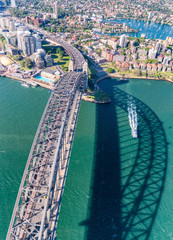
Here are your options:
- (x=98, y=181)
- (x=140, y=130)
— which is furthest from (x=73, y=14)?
(x=98, y=181)

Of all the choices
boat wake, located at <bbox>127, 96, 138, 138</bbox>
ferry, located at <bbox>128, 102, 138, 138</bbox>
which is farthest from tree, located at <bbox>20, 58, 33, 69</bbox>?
ferry, located at <bbox>128, 102, 138, 138</bbox>

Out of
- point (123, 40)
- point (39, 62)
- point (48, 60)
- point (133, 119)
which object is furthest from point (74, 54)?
point (133, 119)

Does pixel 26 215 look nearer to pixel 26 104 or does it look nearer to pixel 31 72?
pixel 26 104

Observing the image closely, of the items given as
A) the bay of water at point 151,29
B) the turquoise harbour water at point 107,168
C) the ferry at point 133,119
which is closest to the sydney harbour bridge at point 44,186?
the turquoise harbour water at point 107,168

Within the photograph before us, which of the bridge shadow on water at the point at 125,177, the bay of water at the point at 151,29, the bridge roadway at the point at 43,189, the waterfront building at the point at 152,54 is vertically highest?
the bay of water at the point at 151,29

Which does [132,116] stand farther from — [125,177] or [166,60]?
[166,60]

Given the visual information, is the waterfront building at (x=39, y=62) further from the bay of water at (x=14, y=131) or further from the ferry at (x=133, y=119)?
the ferry at (x=133, y=119)

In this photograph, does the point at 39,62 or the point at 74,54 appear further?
the point at 74,54
